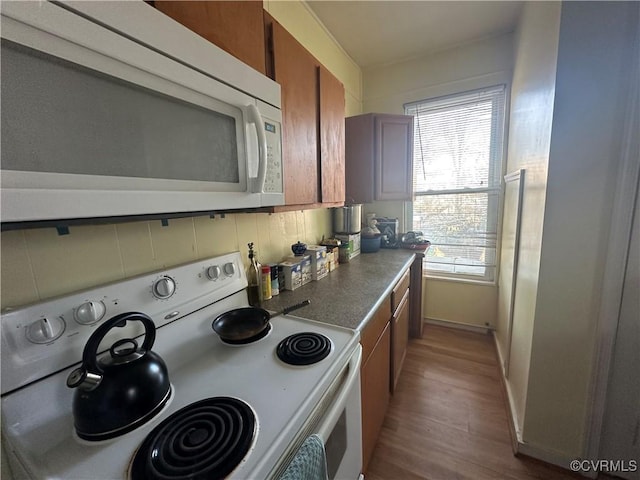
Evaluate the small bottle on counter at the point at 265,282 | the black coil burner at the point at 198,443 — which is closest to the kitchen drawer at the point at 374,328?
the small bottle on counter at the point at 265,282

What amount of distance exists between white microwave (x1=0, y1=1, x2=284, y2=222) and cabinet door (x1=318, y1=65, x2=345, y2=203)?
0.61 m

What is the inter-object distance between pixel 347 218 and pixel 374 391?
126 cm

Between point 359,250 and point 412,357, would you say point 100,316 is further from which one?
point 412,357

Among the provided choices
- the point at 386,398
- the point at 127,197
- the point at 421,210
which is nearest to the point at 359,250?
the point at 421,210

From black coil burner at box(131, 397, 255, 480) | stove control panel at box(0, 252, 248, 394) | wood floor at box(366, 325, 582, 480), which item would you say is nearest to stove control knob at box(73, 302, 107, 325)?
stove control panel at box(0, 252, 248, 394)

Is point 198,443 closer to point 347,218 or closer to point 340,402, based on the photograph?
point 340,402

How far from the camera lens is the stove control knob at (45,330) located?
599 millimetres

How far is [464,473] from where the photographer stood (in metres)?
1.32

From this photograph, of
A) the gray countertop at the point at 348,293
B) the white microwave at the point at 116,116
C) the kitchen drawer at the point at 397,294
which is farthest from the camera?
the kitchen drawer at the point at 397,294

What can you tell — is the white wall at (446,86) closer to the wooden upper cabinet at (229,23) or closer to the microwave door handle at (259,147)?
the wooden upper cabinet at (229,23)

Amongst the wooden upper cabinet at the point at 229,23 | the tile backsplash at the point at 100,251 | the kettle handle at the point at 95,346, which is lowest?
the kettle handle at the point at 95,346

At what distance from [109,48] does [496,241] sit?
290 cm

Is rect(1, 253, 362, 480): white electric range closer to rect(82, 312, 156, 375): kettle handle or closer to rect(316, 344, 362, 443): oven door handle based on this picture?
rect(316, 344, 362, 443): oven door handle

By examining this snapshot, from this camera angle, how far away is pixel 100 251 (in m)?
0.77
